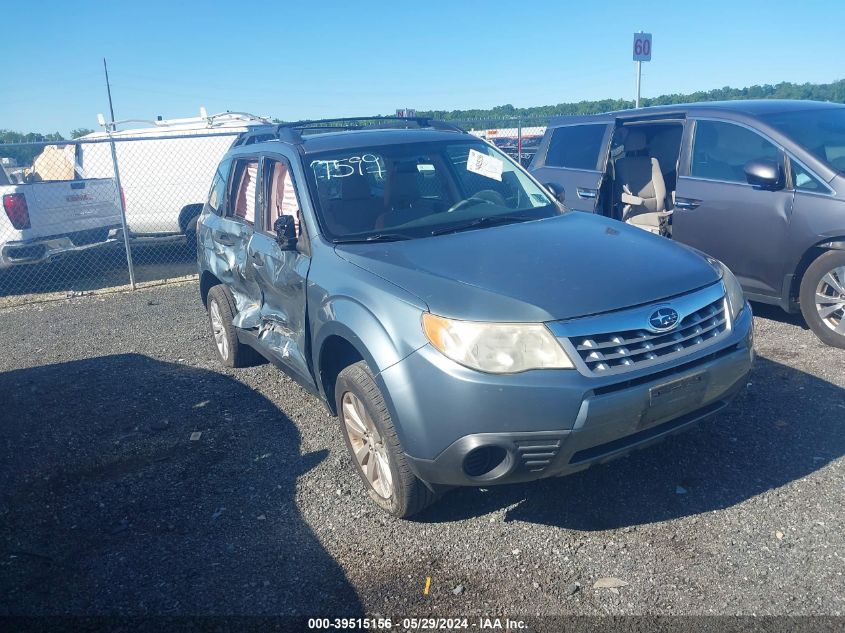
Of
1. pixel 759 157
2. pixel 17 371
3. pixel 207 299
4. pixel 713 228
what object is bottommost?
pixel 17 371

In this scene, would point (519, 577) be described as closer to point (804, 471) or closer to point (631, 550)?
point (631, 550)

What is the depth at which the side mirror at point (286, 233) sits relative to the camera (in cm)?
407

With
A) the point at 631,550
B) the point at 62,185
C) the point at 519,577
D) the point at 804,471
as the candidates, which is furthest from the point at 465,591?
the point at 62,185

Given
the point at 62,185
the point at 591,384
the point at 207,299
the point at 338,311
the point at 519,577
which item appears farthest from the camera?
the point at 62,185

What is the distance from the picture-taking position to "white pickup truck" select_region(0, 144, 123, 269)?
898 centimetres

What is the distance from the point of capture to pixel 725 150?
624cm

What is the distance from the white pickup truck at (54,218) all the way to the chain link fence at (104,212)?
0.01m

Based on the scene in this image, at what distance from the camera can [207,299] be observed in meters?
6.30

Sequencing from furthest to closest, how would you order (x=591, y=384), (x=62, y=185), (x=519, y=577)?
(x=62, y=185) → (x=519, y=577) → (x=591, y=384)

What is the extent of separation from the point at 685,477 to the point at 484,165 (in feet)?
7.49

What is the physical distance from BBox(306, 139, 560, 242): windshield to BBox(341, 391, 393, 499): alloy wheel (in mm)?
948

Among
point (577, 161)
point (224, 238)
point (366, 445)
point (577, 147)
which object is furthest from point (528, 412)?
point (577, 147)

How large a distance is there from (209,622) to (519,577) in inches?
50.7

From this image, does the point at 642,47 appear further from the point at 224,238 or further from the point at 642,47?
the point at 224,238
